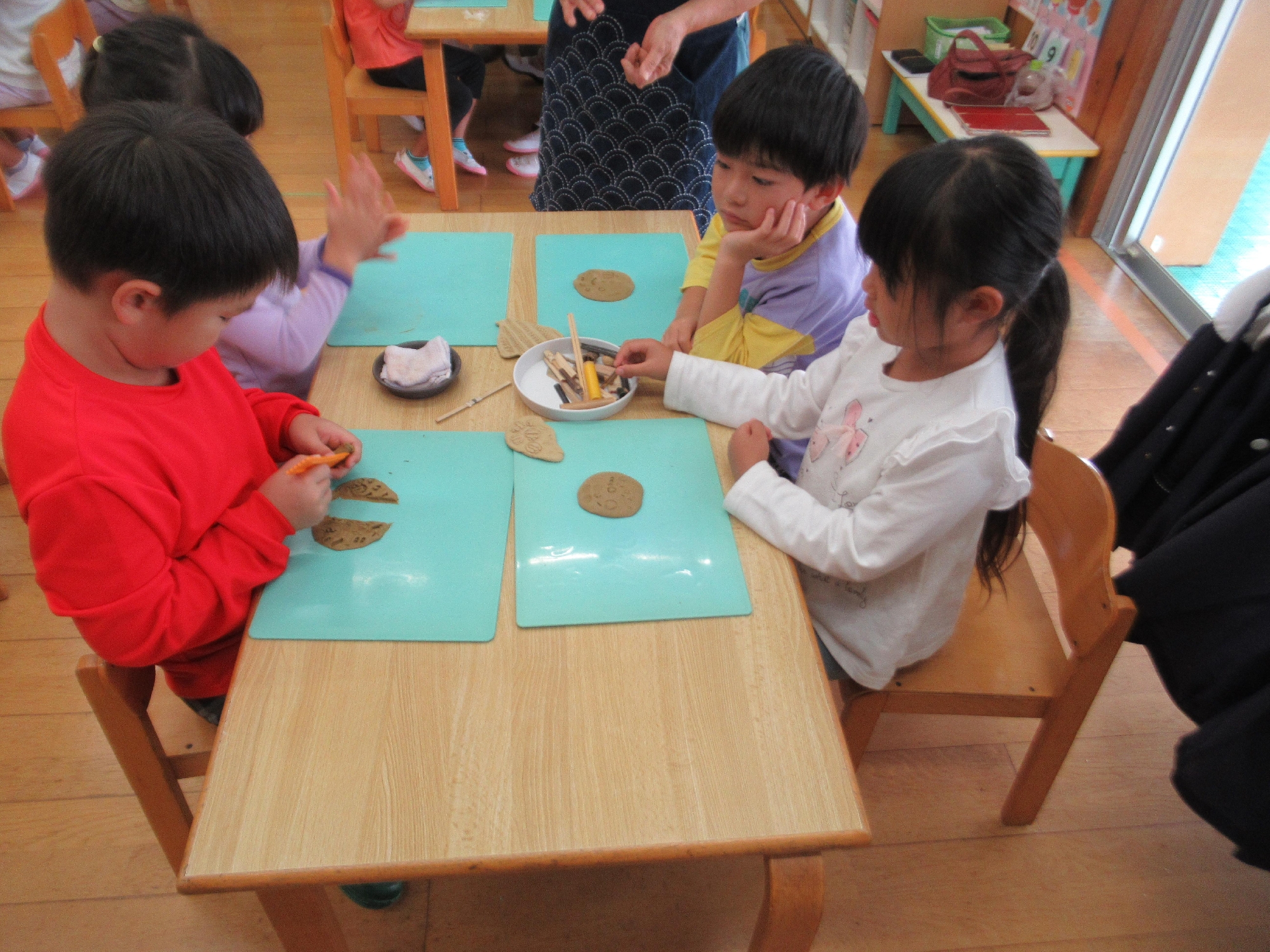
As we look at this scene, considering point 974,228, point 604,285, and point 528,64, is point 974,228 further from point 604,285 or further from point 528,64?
point 528,64

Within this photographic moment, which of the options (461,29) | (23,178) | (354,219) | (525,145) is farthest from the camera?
(525,145)

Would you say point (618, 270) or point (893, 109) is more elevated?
point (618, 270)

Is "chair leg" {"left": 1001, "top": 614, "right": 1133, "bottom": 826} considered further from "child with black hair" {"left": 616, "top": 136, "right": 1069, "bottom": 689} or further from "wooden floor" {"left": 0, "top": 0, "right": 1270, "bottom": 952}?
"child with black hair" {"left": 616, "top": 136, "right": 1069, "bottom": 689}

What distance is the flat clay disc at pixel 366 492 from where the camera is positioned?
1.01 metres

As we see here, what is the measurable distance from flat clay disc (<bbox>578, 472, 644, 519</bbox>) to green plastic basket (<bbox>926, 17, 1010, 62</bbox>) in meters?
2.96

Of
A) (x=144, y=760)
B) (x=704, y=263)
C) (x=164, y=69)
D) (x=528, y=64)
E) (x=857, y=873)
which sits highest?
(x=164, y=69)

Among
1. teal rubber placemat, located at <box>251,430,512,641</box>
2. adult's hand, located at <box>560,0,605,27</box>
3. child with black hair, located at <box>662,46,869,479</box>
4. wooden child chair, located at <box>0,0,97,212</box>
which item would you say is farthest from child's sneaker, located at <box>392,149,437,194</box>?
teal rubber placemat, located at <box>251,430,512,641</box>

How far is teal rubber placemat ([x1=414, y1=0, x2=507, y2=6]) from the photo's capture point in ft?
8.65

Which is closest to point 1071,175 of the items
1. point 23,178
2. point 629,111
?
point 629,111

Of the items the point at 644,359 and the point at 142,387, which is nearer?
the point at 142,387

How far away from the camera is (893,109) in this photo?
3.54 meters

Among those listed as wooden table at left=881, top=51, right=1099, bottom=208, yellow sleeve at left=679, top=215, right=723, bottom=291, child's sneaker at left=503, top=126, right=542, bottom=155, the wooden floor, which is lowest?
the wooden floor

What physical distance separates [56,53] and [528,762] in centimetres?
327

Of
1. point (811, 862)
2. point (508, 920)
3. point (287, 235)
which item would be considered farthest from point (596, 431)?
point (508, 920)
